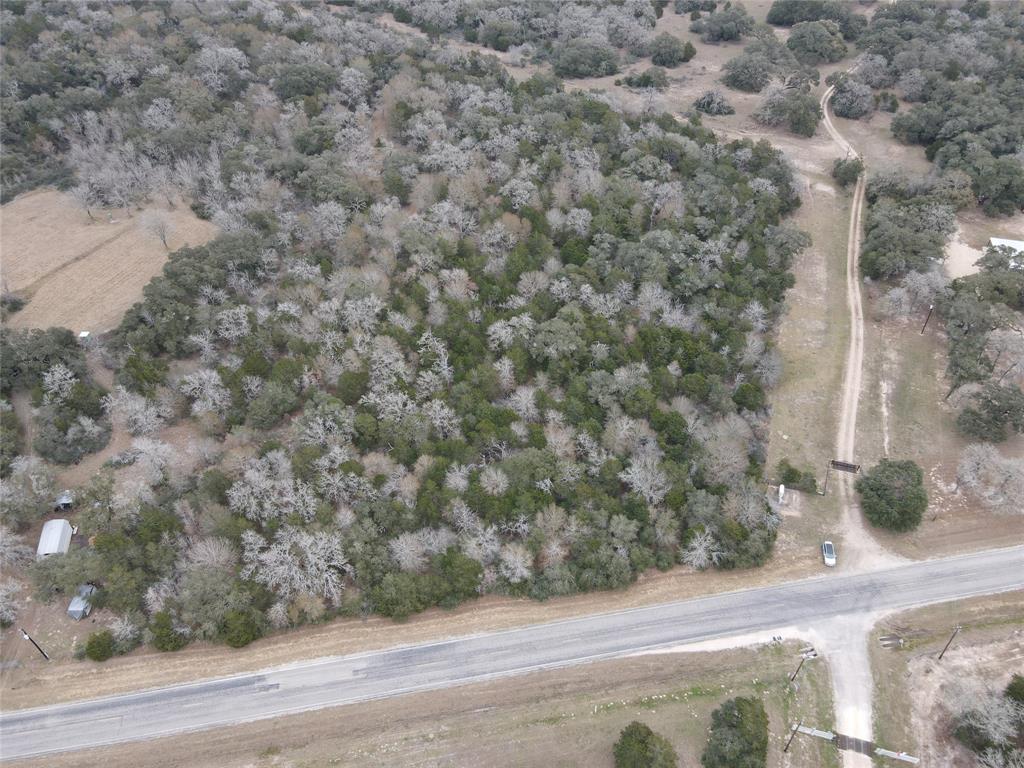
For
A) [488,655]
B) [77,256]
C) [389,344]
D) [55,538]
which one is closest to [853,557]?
[488,655]

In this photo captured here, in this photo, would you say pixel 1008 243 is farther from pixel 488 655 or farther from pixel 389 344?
pixel 488 655

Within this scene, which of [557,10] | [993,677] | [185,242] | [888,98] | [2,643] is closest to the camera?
[993,677]

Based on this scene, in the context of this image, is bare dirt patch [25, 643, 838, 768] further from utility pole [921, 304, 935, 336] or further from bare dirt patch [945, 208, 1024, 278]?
bare dirt patch [945, 208, 1024, 278]

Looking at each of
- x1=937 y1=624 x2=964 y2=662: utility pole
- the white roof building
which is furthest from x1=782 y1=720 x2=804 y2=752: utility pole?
the white roof building

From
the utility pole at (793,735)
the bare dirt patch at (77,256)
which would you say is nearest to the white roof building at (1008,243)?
the utility pole at (793,735)

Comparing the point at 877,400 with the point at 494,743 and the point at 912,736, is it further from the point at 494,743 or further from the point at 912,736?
the point at 494,743

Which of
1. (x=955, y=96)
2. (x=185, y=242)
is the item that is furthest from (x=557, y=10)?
(x=185, y=242)

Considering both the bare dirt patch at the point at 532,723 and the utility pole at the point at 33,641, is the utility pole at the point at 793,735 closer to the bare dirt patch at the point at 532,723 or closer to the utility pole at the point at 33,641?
the bare dirt patch at the point at 532,723
